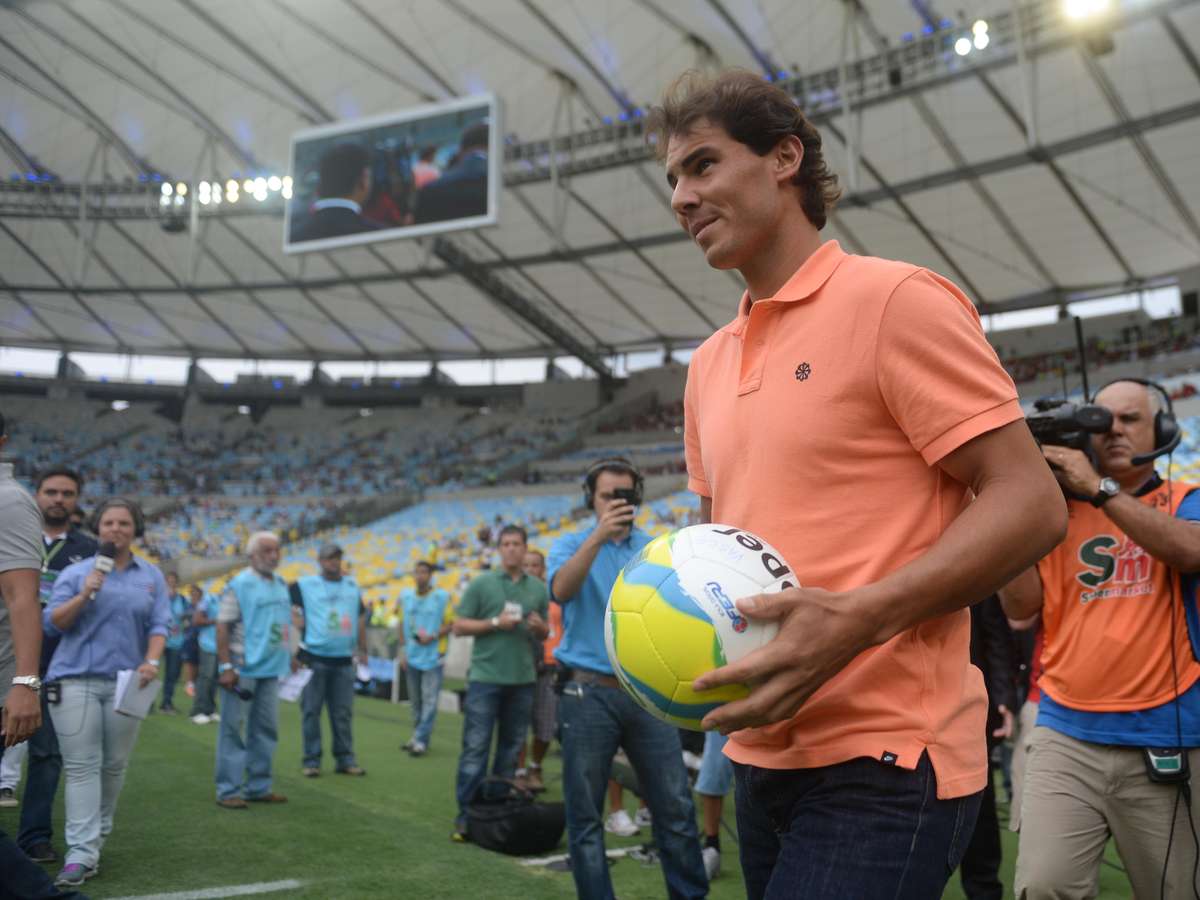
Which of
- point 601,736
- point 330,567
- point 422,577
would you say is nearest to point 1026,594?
point 601,736

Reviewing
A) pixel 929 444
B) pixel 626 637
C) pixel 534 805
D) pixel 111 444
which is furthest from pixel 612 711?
pixel 111 444

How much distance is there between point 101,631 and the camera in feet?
16.9

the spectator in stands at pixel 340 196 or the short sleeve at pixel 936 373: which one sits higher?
the spectator in stands at pixel 340 196

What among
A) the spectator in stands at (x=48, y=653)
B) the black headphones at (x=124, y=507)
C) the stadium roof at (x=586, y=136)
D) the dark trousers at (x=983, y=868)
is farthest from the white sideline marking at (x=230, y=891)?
the stadium roof at (x=586, y=136)

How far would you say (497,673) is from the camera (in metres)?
6.59

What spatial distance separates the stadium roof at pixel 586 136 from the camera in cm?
2069

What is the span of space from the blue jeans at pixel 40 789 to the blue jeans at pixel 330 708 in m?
2.68

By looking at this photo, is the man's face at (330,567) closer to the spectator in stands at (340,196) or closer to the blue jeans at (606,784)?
the blue jeans at (606,784)

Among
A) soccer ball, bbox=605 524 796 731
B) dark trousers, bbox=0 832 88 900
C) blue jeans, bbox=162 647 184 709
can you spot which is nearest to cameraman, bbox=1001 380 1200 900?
soccer ball, bbox=605 524 796 731

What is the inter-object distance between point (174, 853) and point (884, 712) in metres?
5.26

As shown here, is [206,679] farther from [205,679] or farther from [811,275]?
[811,275]

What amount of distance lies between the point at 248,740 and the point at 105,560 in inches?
106

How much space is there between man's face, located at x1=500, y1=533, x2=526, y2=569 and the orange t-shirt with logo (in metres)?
4.63

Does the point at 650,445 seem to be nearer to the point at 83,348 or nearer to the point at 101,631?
the point at 83,348
